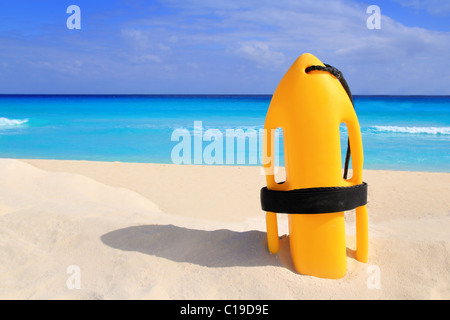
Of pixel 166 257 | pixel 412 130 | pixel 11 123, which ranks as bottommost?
pixel 166 257

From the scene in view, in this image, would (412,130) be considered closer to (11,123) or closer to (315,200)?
(315,200)

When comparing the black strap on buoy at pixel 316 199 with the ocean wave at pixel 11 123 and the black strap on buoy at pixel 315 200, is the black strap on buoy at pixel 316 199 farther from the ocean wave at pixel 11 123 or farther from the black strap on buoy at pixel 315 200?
the ocean wave at pixel 11 123

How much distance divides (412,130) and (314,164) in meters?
22.1

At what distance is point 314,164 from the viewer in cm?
291

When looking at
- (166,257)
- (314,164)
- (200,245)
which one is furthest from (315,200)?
(166,257)

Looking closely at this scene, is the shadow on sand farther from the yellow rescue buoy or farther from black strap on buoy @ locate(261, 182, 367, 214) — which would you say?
black strap on buoy @ locate(261, 182, 367, 214)

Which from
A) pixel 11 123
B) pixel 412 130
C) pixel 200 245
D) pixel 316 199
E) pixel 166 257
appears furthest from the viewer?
pixel 11 123

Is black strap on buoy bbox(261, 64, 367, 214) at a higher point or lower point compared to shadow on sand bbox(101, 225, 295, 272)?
higher

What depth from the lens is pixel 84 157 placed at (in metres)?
14.4

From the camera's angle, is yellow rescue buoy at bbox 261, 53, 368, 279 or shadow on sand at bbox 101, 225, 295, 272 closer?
yellow rescue buoy at bbox 261, 53, 368, 279

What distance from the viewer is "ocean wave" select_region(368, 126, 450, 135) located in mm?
21750

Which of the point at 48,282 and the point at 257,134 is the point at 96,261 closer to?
the point at 48,282

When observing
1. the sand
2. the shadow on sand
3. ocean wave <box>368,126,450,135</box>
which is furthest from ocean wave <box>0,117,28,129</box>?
the shadow on sand

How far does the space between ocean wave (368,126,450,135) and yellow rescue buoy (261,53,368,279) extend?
2042 centimetres
